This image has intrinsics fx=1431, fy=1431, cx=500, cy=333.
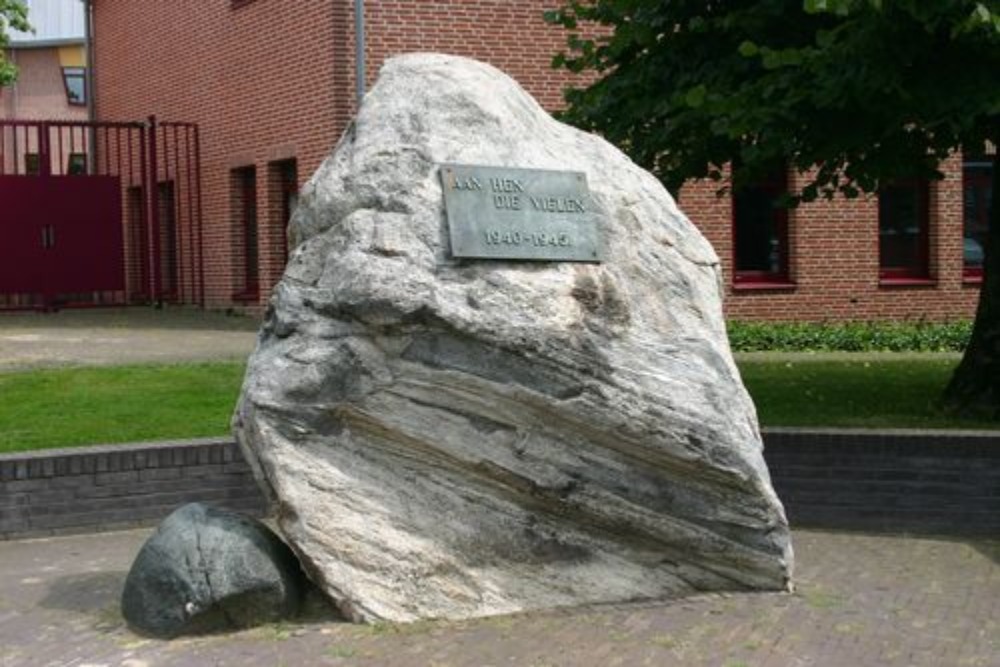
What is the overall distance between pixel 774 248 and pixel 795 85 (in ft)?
38.8

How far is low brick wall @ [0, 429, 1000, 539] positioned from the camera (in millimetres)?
8336

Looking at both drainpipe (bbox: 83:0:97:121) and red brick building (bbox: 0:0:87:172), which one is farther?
red brick building (bbox: 0:0:87:172)

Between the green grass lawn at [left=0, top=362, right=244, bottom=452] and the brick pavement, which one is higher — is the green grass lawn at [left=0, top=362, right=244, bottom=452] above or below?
above

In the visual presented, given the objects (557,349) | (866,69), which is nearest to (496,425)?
(557,349)

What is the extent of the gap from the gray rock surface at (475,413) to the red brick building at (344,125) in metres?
12.4

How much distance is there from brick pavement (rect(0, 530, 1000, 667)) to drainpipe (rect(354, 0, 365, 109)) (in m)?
11.2

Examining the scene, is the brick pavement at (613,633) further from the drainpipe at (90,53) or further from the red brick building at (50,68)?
the red brick building at (50,68)

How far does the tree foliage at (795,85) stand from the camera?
356 inches

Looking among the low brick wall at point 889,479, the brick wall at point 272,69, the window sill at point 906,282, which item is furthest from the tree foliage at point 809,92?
the window sill at point 906,282

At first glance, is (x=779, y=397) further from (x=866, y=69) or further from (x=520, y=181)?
(x=520, y=181)

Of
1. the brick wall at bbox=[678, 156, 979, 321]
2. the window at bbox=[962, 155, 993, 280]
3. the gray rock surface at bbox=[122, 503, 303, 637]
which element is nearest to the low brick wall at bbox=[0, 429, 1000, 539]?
the gray rock surface at bbox=[122, 503, 303, 637]

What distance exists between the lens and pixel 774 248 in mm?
21234

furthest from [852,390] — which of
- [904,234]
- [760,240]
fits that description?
[904,234]

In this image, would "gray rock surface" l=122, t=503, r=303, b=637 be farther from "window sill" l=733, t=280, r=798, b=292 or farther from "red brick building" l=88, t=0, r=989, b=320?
"window sill" l=733, t=280, r=798, b=292
